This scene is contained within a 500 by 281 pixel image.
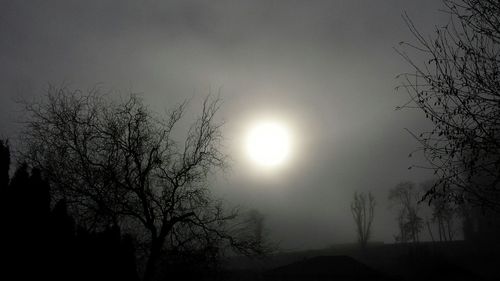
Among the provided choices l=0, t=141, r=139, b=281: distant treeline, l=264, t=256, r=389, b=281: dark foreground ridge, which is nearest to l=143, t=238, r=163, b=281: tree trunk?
l=0, t=141, r=139, b=281: distant treeline

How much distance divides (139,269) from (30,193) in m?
6.09

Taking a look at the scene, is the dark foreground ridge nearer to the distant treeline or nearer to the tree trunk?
the distant treeline

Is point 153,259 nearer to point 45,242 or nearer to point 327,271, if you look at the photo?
point 45,242

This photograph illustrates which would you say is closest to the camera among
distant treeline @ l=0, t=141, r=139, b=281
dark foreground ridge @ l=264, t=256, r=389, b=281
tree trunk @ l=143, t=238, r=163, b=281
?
distant treeline @ l=0, t=141, r=139, b=281

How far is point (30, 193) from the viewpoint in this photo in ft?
41.5

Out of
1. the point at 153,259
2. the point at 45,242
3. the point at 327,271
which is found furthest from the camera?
the point at 327,271

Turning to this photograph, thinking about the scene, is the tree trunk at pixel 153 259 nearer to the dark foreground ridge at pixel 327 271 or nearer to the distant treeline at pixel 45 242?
the distant treeline at pixel 45 242

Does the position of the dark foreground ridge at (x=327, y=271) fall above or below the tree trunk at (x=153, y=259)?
below

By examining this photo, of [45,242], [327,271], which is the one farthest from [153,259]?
[327,271]

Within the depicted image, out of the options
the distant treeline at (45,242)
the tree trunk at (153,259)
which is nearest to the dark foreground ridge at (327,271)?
the distant treeline at (45,242)

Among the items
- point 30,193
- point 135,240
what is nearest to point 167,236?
point 135,240

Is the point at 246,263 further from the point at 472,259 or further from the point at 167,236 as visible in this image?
the point at 167,236

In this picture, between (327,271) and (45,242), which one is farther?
(327,271)

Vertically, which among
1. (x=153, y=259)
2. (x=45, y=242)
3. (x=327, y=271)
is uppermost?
(x=45, y=242)
